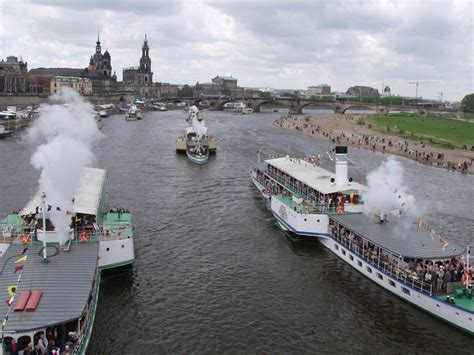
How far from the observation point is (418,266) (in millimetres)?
31969

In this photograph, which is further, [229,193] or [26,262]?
[229,193]

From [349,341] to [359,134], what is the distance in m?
116

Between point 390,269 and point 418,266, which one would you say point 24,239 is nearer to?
point 390,269

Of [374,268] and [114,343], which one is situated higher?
[374,268]

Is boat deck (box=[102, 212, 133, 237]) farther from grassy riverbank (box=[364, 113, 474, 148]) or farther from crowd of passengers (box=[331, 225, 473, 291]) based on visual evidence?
grassy riverbank (box=[364, 113, 474, 148])

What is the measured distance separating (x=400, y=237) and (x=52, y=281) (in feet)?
75.5

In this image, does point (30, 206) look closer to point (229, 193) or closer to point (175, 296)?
point (175, 296)

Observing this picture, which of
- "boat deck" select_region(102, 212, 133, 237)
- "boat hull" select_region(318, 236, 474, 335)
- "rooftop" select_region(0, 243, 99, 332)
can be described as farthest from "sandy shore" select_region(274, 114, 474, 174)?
"rooftop" select_region(0, 243, 99, 332)

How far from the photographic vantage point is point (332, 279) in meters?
36.9

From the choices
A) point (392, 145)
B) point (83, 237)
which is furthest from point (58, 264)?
point (392, 145)

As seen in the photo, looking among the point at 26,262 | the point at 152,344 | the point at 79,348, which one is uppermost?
the point at 26,262

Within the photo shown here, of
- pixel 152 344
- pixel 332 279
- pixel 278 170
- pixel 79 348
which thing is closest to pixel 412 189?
pixel 278 170

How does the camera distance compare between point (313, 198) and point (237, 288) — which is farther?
point (313, 198)

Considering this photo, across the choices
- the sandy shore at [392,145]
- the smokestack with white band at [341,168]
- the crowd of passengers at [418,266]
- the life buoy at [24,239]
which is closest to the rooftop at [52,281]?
the life buoy at [24,239]
